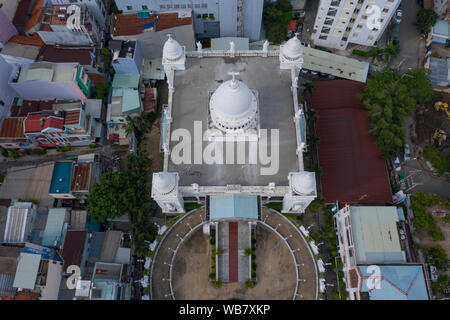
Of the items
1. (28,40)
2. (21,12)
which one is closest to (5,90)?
(28,40)

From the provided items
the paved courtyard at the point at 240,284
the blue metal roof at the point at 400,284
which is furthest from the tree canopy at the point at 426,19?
the paved courtyard at the point at 240,284

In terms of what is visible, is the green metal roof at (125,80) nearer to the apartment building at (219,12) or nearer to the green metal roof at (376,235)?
the apartment building at (219,12)

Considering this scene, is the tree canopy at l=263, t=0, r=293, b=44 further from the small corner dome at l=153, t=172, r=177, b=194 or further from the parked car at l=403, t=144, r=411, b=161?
the small corner dome at l=153, t=172, r=177, b=194

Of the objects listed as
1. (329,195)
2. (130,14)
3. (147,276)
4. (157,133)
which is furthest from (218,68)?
(147,276)

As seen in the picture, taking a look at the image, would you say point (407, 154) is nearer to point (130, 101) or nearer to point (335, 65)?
point (335, 65)

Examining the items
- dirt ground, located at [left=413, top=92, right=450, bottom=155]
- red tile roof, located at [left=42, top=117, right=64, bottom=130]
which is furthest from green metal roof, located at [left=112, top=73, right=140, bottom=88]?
dirt ground, located at [left=413, top=92, right=450, bottom=155]
